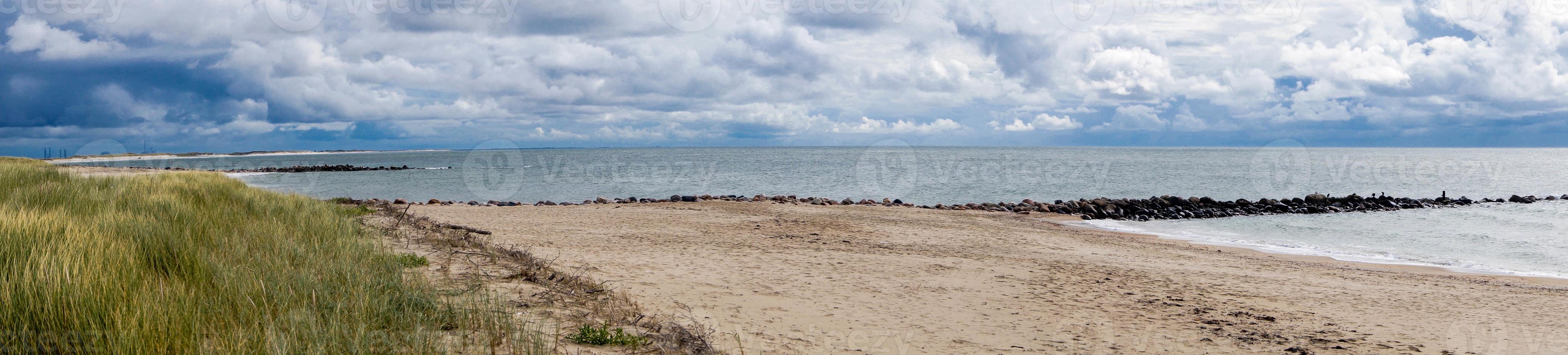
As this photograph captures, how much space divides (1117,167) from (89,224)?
90773 millimetres

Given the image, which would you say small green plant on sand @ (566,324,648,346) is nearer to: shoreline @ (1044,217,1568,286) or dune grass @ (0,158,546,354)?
dune grass @ (0,158,546,354)

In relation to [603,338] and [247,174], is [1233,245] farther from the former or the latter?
[247,174]

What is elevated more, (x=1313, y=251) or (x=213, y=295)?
(x=213, y=295)

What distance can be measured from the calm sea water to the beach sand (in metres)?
5.82

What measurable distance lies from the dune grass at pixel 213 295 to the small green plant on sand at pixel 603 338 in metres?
0.33

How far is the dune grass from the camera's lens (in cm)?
411

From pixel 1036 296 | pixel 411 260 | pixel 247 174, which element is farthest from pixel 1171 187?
pixel 247 174

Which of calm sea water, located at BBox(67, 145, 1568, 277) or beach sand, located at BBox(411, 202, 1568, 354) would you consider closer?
beach sand, located at BBox(411, 202, 1568, 354)

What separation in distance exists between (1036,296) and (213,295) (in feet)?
26.1

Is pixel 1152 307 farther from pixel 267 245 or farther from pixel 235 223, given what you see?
pixel 235 223

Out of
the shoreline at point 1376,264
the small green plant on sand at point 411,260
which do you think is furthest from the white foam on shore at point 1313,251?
the small green plant on sand at point 411,260

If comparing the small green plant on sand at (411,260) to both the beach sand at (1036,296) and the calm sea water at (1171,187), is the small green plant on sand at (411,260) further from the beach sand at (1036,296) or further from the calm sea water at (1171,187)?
the calm sea water at (1171,187)

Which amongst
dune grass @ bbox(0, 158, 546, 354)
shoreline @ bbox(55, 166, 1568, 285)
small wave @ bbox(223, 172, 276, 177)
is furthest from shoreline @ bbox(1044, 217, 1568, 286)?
small wave @ bbox(223, 172, 276, 177)

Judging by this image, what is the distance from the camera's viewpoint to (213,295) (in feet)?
17.2
